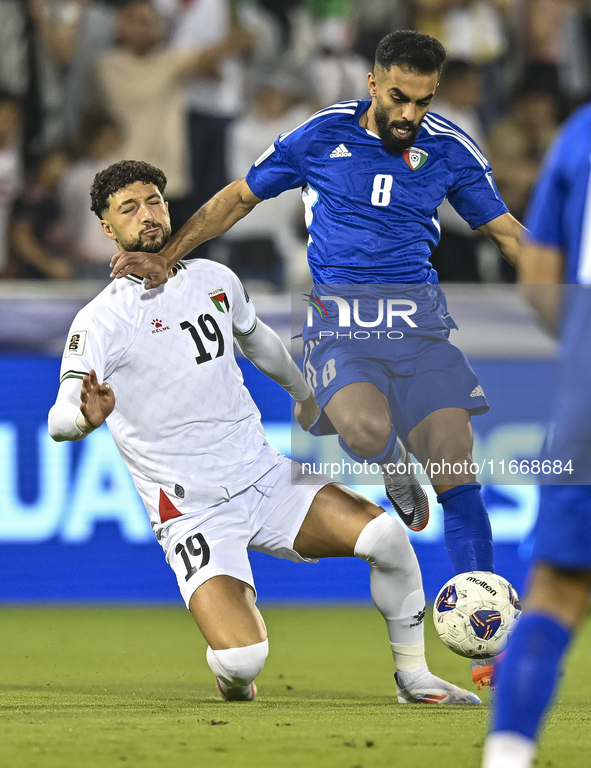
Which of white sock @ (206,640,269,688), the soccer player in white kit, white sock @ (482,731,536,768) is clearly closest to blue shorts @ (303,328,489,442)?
the soccer player in white kit

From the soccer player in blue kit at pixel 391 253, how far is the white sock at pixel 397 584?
0.21 m

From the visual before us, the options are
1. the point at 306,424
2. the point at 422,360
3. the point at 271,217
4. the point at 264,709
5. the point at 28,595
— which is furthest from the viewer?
the point at 271,217

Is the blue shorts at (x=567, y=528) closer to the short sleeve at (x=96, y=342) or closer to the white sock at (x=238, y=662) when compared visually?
the white sock at (x=238, y=662)

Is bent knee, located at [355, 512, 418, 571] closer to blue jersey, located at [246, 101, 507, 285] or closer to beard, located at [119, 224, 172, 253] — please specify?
blue jersey, located at [246, 101, 507, 285]

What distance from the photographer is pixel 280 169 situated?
14.9 ft

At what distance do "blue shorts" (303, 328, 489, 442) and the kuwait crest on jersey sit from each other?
693 mm

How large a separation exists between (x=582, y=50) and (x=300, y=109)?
2556mm

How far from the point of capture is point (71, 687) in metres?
4.42

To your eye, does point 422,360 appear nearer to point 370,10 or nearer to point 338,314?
point 338,314

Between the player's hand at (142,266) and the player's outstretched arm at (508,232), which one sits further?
the player's outstretched arm at (508,232)

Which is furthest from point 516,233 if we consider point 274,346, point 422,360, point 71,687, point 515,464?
point 71,687

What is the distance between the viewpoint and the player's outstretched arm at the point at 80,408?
3566 mm

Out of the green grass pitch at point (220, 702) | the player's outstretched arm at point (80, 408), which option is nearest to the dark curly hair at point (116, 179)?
the player's outstretched arm at point (80, 408)

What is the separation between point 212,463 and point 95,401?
0.80 meters
